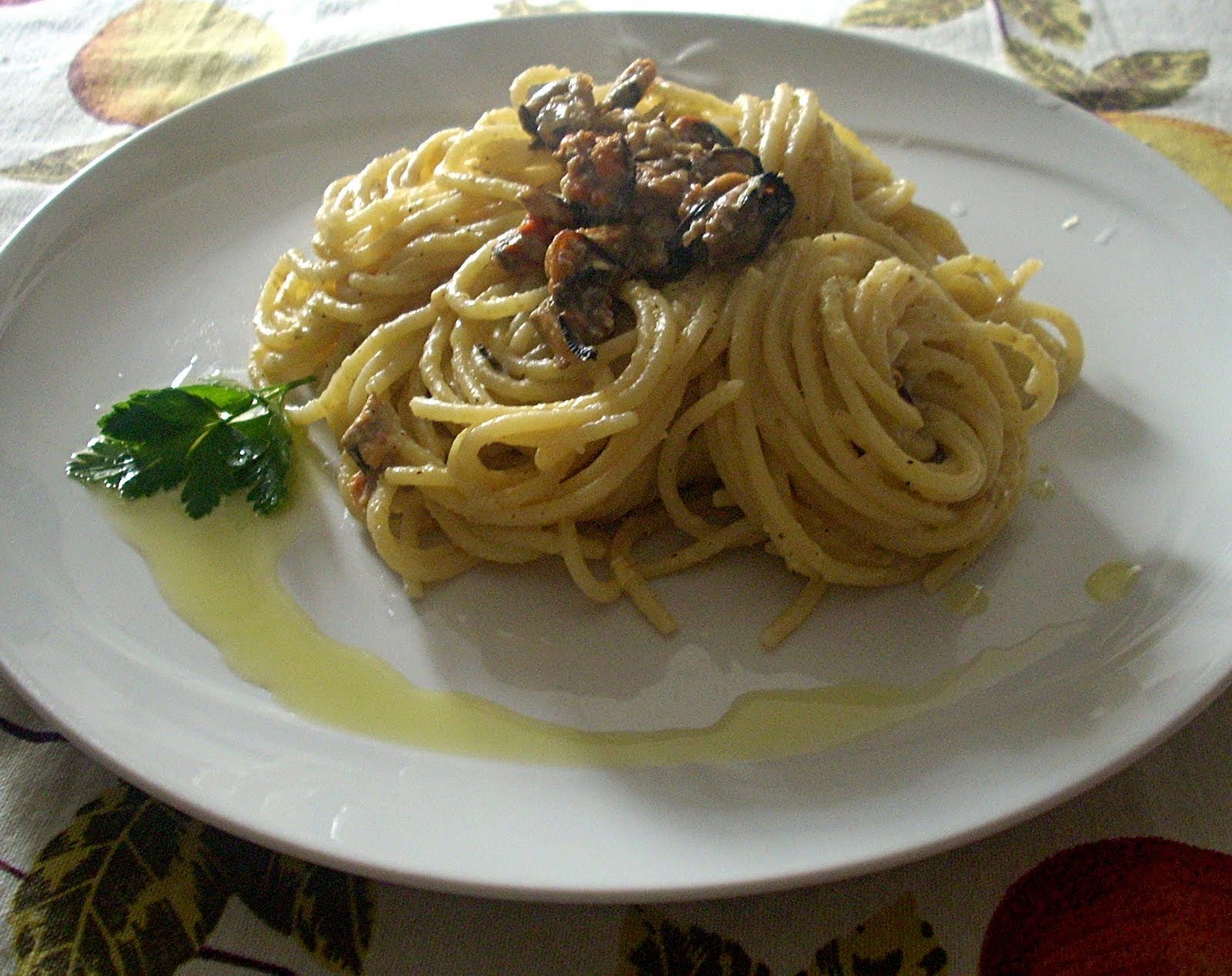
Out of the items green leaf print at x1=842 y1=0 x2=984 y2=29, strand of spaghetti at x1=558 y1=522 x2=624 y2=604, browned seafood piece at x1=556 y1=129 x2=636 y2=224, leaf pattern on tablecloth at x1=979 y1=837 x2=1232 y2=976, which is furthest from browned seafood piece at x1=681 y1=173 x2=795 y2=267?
green leaf print at x1=842 y1=0 x2=984 y2=29

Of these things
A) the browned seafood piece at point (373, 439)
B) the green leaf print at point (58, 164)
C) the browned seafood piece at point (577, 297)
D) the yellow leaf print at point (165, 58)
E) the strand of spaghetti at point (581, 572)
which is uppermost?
the browned seafood piece at point (577, 297)

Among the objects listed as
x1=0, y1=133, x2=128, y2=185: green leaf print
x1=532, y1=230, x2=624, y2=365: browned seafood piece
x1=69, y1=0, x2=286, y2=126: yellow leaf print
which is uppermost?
x1=532, y1=230, x2=624, y2=365: browned seafood piece

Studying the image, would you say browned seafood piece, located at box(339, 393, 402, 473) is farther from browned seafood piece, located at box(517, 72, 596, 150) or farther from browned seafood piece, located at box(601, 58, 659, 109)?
browned seafood piece, located at box(601, 58, 659, 109)

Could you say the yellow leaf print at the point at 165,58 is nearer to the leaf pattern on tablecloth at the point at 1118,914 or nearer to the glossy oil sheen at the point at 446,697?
the glossy oil sheen at the point at 446,697

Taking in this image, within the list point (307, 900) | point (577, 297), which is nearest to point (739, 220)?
point (577, 297)

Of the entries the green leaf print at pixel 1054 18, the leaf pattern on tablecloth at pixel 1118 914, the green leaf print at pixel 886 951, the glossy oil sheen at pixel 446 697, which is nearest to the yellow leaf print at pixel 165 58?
the glossy oil sheen at pixel 446 697

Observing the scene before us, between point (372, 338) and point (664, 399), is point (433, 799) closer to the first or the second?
point (664, 399)

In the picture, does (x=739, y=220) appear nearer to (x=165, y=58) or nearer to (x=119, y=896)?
(x=119, y=896)
